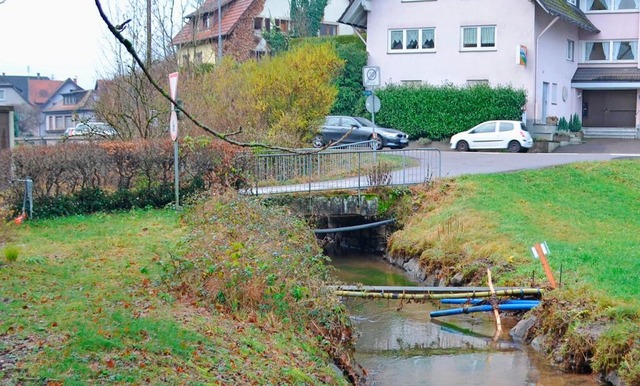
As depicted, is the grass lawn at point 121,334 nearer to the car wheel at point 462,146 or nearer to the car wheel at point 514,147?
the car wheel at point 514,147

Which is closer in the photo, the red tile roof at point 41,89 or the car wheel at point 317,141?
the car wheel at point 317,141

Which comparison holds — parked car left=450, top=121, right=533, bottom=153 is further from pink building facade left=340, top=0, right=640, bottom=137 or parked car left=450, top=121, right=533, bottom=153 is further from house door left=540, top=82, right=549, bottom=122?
house door left=540, top=82, right=549, bottom=122

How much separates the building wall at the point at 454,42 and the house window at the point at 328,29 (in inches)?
549

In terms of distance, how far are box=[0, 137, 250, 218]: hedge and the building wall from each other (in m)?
24.1

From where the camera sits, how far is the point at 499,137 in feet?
122

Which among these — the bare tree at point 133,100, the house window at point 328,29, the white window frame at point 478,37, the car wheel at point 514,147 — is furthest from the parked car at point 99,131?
the house window at point 328,29

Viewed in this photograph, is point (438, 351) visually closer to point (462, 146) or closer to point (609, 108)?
point (462, 146)

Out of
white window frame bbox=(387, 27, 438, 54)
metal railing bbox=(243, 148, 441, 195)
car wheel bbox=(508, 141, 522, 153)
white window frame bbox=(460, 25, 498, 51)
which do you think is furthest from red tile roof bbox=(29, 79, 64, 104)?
metal railing bbox=(243, 148, 441, 195)

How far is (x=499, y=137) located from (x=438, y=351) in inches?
968

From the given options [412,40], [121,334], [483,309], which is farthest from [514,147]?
[121,334]

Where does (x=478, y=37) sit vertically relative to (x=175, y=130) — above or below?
above

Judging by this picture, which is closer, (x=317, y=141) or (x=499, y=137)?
(x=317, y=141)

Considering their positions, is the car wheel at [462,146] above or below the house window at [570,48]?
below

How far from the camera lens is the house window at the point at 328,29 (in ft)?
195
